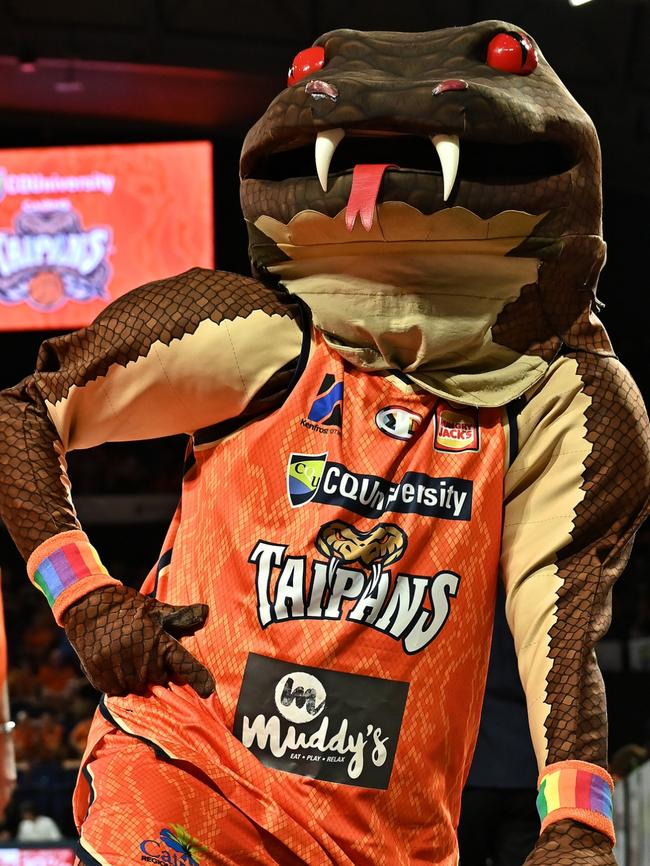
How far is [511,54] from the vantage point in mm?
1618

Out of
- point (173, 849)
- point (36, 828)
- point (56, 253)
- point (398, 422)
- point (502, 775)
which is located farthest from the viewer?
point (56, 253)

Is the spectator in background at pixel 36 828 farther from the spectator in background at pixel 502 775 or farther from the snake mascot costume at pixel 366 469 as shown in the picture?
the snake mascot costume at pixel 366 469

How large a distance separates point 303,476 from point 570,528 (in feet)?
1.09

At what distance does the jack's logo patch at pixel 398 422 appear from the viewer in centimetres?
164

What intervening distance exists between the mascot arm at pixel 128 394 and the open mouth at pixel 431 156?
0.64ft

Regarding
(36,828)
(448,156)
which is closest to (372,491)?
(448,156)

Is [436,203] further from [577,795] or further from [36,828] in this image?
[36,828]

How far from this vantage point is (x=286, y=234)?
5.37 feet

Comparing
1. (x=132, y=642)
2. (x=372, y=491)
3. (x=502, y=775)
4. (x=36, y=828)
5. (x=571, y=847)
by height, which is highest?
(x=372, y=491)

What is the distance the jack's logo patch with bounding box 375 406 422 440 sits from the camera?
164 centimetres

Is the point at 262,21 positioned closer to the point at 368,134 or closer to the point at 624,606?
the point at 624,606

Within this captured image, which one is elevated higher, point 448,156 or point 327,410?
point 448,156

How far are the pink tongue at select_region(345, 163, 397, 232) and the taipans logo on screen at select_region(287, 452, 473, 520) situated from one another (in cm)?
28

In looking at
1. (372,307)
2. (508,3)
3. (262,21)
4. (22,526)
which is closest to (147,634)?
(22,526)
